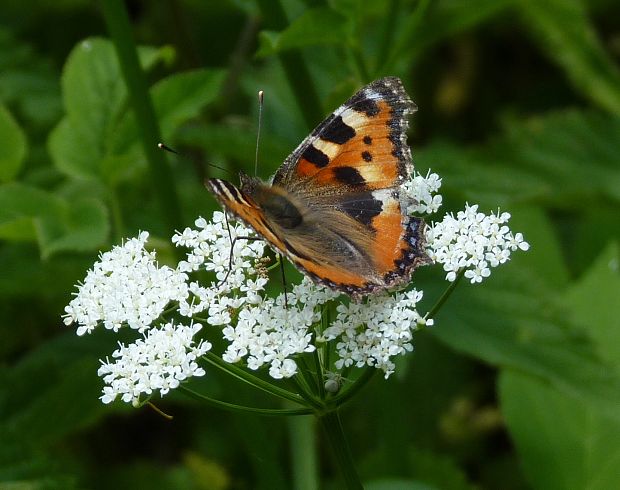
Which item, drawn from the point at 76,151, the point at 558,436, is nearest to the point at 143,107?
the point at 76,151

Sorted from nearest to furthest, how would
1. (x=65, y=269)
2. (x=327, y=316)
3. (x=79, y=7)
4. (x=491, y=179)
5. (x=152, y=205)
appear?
1. (x=327, y=316)
2. (x=491, y=179)
3. (x=65, y=269)
4. (x=152, y=205)
5. (x=79, y=7)

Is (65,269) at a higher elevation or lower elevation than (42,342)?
higher

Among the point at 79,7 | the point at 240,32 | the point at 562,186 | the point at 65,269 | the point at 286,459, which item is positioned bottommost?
the point at 286,459

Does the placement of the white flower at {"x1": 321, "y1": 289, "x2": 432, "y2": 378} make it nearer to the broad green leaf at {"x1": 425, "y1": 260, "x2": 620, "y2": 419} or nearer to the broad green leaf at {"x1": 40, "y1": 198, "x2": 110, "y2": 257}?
the broad green leaf at {"x1": 425, "y1": 260, "x2": 620, "y2": 419}

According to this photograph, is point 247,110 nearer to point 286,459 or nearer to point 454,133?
point 454,133

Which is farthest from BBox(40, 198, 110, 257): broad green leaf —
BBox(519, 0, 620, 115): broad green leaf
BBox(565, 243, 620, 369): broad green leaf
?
BBox(519, 0, 620, 115): broad green leaf

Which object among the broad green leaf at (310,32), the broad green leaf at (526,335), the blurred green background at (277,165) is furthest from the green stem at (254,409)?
the broad green leaf at (310,32)

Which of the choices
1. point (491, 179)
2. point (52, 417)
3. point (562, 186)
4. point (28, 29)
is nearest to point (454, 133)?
point (562, 186)
